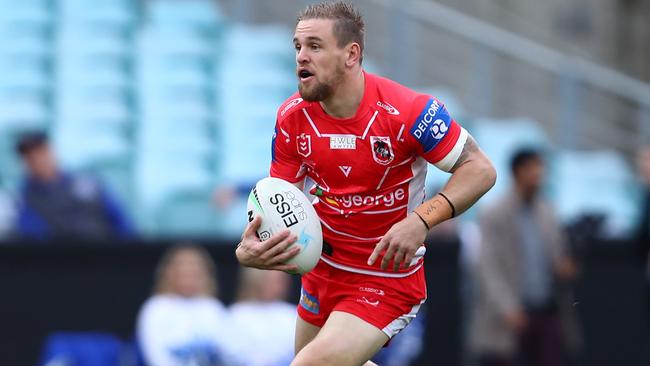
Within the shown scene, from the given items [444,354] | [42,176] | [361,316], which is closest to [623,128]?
[444,354]

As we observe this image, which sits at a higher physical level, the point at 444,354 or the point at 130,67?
the point at 130,67

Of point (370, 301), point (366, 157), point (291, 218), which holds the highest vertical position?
point (366, 157)

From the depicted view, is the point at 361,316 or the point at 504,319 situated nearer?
the point at 361,316

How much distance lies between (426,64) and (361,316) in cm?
841

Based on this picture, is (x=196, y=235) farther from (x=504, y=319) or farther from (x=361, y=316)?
(x=361, y=316)

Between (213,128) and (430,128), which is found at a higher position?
(430,128)

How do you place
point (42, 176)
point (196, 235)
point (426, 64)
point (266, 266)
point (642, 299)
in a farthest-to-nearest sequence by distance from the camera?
point (426, 64)
point (642, 299)
point (196, 235)
point (42, 176)
point (266, 266)

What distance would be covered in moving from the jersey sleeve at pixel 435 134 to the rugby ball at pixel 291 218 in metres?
0.62

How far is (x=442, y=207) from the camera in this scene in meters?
6.63

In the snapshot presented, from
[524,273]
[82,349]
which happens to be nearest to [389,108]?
[524,273]

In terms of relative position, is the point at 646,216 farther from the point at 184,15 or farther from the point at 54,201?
the point at 184,15

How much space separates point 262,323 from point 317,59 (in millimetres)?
4289

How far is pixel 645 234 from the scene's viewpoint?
11.0 metres

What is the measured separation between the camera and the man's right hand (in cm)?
659
